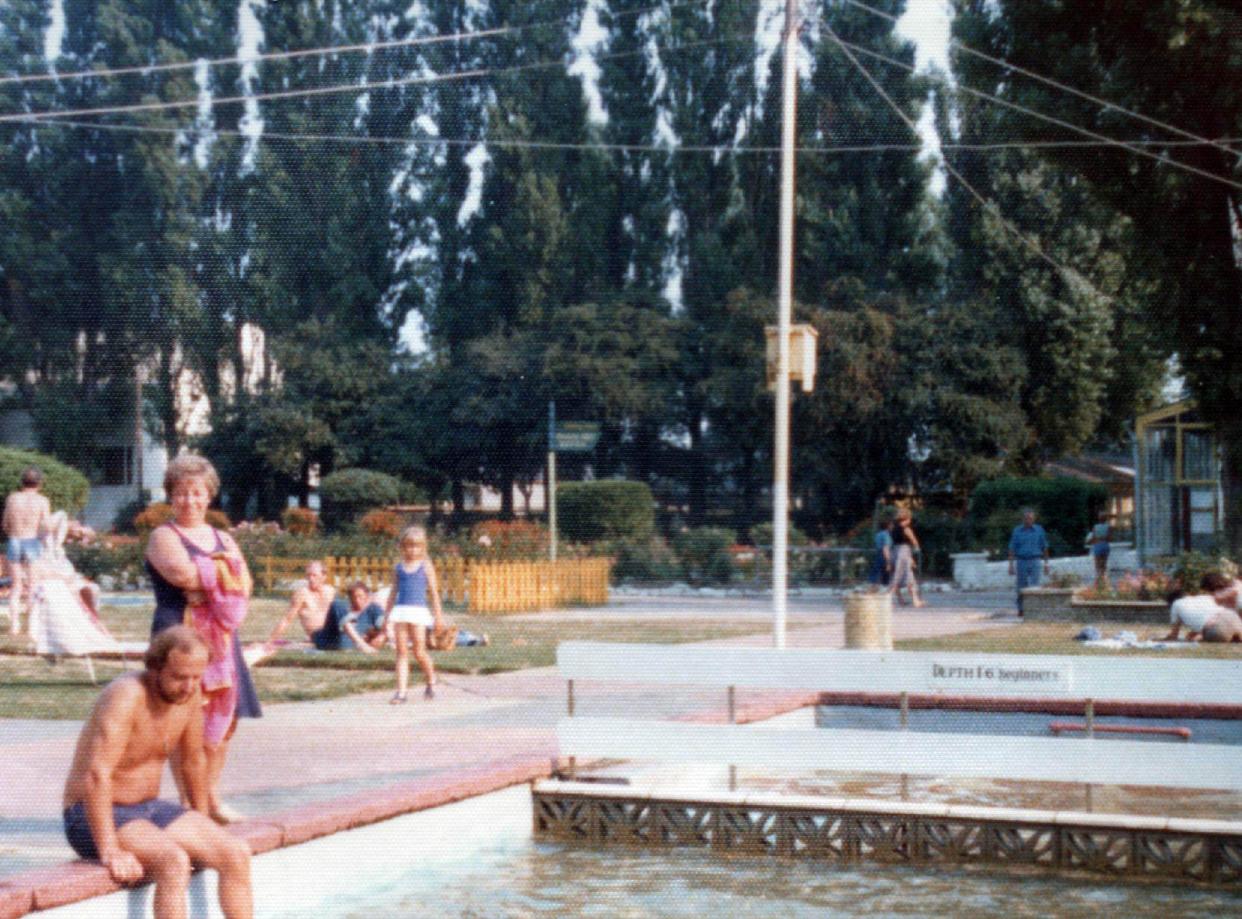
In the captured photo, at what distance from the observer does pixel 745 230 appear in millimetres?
27812

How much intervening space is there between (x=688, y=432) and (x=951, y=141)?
666cm

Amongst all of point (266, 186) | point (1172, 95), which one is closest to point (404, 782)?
point (266, 186)

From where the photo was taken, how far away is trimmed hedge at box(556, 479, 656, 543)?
25672mm

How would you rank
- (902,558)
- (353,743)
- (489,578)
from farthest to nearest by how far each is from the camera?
(902,558), (489,578), (353,743)

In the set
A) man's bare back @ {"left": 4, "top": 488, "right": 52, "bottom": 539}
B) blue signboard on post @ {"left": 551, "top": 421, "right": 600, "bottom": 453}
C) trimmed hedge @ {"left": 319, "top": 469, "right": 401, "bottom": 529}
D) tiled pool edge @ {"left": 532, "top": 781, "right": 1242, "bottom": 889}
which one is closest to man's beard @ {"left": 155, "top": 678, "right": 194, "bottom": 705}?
tiled pool edge @ {"left": 532, "top": 781, "right": 1242, "bottom": 889}

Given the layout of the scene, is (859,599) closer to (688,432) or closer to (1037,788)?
(1037,788)

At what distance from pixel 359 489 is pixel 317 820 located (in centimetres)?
1621

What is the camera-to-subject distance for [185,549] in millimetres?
5391

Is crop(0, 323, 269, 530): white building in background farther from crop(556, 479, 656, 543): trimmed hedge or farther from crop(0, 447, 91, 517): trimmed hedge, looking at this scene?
crop(556, 479, 656, 543): trimmed hedge

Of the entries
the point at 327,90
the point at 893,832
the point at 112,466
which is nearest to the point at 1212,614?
the point at 893,832

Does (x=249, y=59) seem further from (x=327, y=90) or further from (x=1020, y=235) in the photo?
(x=1020, y=235)

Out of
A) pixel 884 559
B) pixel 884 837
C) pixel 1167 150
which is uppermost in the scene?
pixel 1167 150

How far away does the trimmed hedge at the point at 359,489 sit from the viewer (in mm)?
21594

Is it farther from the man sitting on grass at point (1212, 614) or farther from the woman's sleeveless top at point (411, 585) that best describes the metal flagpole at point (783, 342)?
the man sitting on grass at point (1212, 614)
